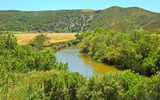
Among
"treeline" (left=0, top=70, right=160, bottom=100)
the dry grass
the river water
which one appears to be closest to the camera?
"treeline" (left=0, top=70, right=160, bottom=100)

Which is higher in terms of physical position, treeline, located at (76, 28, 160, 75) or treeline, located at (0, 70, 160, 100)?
treeline, located at (0, 70, 160, 100)

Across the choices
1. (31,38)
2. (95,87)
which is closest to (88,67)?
(95,87)

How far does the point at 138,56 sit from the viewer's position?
90.3ft

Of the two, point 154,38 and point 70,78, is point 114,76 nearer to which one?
point 70,78

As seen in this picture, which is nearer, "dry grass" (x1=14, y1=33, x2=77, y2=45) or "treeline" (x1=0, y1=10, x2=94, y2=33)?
"dry grass" (x1=14, y1=33, x2=77, y2=45)

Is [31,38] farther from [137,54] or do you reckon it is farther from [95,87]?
[95,87]

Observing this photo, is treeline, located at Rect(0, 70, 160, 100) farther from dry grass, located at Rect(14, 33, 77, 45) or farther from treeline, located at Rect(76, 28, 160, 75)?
dry grass, located at Rect(14, 33, 77, 45)

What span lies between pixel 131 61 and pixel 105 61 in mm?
8858

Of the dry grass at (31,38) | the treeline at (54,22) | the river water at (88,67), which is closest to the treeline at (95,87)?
the river water at (88,67)

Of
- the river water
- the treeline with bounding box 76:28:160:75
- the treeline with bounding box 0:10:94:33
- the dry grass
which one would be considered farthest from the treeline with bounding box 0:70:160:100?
the treeline with bounding box 0:10:94:33

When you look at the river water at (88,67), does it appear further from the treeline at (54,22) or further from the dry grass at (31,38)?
the treeline at (54,22)

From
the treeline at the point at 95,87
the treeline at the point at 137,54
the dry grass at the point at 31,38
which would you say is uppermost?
the treeline at the point at 95,87

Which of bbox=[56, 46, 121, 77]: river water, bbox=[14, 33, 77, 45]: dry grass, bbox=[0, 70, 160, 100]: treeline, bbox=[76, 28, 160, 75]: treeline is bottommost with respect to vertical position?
bbox=[14, 33, 77, 45]: dry grass

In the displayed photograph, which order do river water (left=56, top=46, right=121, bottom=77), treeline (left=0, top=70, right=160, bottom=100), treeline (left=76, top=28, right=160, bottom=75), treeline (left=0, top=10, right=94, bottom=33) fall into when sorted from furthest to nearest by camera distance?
treeline (left=0, top=10, right=94, bottom=33), river water (left=56, top=46, right=121, bottom=77), treeline (left=76, top=28, right=160, bottom=75), treeline (left=0, top=70, right=160, bottom=100)
